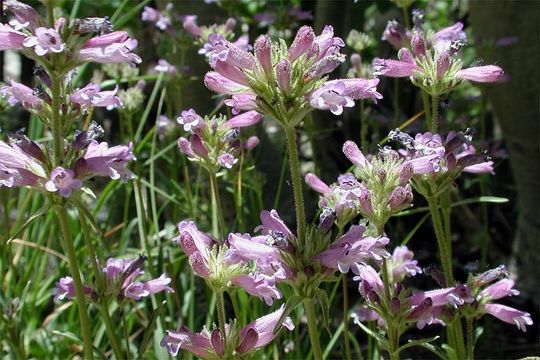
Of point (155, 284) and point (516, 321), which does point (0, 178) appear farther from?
point (516, 321)

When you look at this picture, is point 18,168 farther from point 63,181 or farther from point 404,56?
point 404,56

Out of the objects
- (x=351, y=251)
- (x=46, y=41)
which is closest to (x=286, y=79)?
(x=351, y=251)

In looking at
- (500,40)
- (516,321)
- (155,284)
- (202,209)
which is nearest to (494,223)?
(500,40)

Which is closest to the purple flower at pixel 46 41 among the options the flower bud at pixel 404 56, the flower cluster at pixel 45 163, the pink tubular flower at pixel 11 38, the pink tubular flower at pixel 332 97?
the pink tubular flower at pixel 11 38

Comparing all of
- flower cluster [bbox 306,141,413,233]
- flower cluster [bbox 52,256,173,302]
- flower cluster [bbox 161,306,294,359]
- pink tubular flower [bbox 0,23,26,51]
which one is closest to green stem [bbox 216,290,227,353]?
flower cluster [bbox 161,306,294,359]

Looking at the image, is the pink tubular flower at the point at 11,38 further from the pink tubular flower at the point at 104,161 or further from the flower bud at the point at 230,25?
the flower bud at the point at 230,25

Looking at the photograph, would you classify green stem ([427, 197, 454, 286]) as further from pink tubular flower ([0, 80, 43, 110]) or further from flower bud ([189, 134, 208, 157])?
pink tubular flower ([0, 80, 43, 110])
